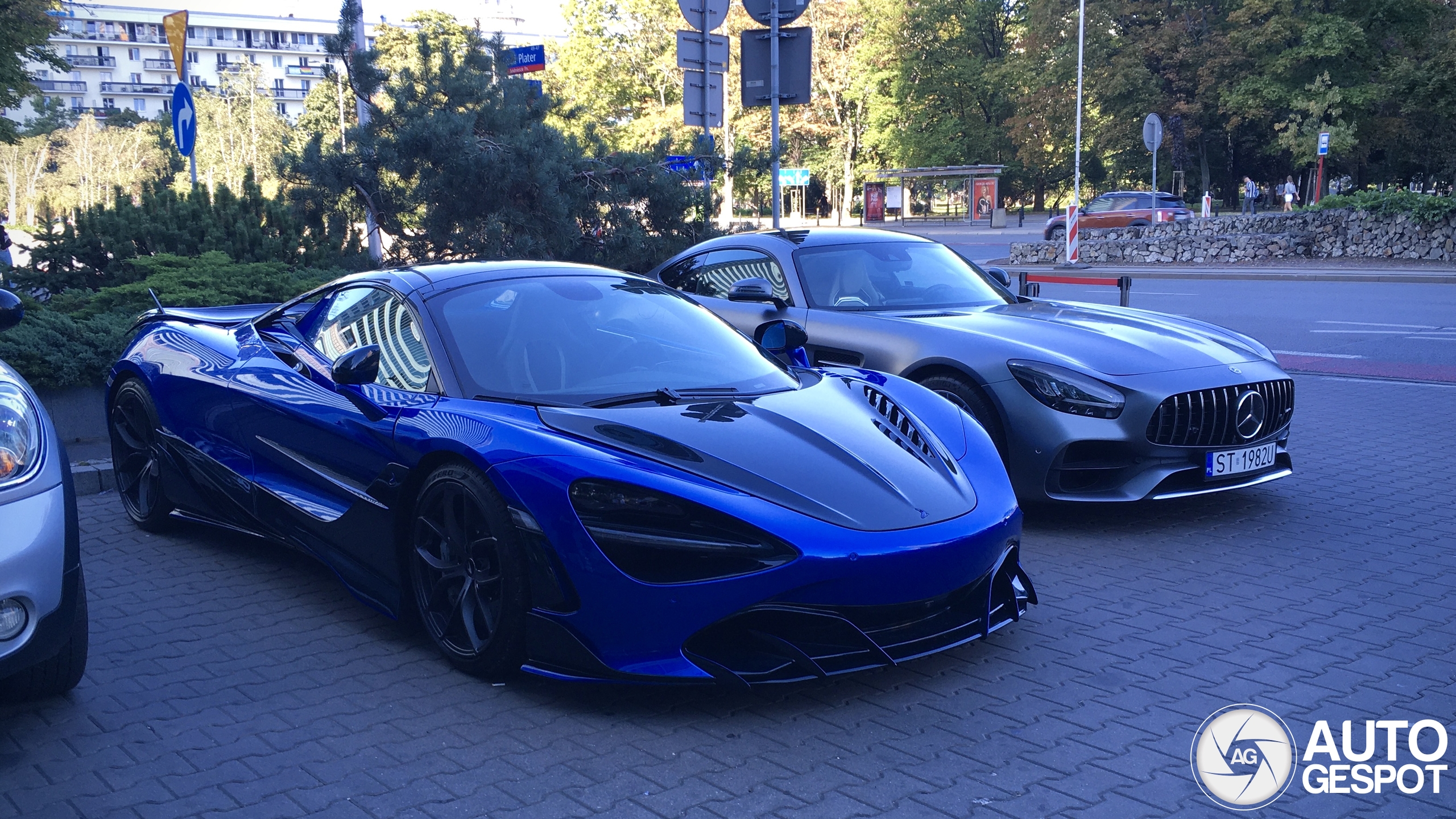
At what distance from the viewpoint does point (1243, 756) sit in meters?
3.20

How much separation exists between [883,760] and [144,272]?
892cm

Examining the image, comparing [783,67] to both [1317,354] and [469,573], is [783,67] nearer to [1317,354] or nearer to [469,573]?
[1317,354]

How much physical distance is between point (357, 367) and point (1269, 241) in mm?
24098

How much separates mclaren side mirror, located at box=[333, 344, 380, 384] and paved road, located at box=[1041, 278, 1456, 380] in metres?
9.03

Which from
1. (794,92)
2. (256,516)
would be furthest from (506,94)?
(256,516)

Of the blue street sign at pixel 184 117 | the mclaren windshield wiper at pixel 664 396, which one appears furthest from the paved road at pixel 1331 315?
the blue street sign at pixel 184 117

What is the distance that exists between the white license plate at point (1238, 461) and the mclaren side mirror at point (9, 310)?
16.1 feet

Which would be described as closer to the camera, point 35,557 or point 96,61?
point 35,557

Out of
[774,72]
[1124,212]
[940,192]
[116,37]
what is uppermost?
[116,37]

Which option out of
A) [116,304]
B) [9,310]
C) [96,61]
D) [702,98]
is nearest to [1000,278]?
[702,98]

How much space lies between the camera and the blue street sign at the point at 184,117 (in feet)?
38.3

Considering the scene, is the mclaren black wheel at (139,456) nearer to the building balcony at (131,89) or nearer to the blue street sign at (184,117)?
the blue street sign at (184,117)

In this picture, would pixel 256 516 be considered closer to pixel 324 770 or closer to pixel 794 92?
pixel 324 770

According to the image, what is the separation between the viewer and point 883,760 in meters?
3.19
